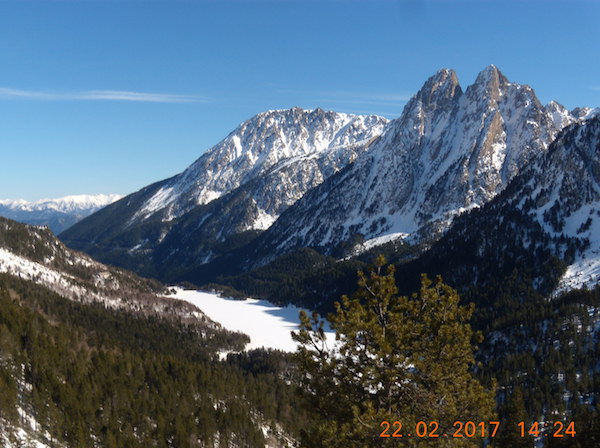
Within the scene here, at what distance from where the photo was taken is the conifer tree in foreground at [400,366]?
21141 mm

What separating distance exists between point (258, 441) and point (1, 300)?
85.7m

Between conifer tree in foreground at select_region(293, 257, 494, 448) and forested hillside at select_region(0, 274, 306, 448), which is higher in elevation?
conifer tree in foreground at select_region(293, 257, 494, 448)

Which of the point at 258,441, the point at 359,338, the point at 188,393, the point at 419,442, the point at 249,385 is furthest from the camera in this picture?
the point at 249,385

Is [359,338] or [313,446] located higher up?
[359,338]

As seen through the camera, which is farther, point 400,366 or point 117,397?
point 117,397

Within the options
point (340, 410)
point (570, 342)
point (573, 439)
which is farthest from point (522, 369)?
point (340, 410)

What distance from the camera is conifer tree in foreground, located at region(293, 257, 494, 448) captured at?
21.1 meters

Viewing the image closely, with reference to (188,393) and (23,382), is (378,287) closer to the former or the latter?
(23,382)

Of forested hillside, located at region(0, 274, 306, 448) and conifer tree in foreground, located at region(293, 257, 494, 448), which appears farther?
forested hillside, located at region(0, 274, 306, 448)

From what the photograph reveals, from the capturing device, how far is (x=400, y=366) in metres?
21.9

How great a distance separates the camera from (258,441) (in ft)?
395

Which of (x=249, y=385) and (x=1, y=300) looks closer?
(x=1, y=300)

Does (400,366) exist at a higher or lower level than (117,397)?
higher

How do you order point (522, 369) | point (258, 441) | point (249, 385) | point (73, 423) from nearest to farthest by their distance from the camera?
point (73, 423) → point (258, 441) → point (249, 385) → point (522, 369)
